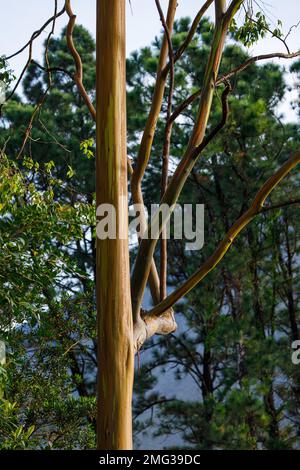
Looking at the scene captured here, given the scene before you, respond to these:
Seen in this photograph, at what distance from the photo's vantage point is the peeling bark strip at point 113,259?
2.30 meters

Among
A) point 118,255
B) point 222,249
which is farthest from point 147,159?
point 118,255

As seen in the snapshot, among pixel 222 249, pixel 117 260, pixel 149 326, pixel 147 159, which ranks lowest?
pixel 149 326

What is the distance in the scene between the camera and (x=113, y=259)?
2.36 m

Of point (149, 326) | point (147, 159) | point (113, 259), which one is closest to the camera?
point (113, 259)

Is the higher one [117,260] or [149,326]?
[117,260]

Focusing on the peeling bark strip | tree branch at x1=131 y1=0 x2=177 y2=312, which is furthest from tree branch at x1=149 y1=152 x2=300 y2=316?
the peeling bark strip

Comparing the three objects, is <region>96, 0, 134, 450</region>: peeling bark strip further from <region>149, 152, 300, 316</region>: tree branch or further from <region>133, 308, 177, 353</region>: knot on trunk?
<region>149, 152, 300, 316</region>: tree branch

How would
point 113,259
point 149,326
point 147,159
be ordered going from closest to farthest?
1. point 113,259
2. point 149,326
3. point 147,159

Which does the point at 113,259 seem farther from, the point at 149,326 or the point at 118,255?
the point at 149,326

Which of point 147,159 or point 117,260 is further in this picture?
point 147,159

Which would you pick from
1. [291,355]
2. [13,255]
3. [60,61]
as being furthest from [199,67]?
[13,255]

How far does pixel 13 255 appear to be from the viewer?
8.55ft
